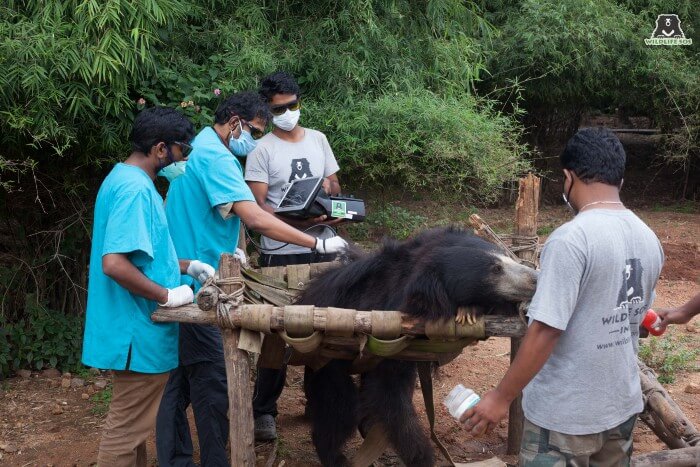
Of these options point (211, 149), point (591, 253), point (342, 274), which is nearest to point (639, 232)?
point (591, 253)

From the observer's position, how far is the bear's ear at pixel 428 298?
3090mm

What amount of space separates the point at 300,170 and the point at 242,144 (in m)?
0.59

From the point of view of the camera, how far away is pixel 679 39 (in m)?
10.8

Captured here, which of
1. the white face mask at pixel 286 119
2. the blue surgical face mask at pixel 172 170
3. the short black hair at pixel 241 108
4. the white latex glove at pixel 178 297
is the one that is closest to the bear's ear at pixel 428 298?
the white latex glove at pixel 178 297

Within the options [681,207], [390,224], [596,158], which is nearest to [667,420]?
[596,158]

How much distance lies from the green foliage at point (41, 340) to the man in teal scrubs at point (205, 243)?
7.59 feet

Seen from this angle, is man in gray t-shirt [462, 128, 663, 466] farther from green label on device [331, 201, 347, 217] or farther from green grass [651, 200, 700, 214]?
green grass [651, 200, 700, 214]

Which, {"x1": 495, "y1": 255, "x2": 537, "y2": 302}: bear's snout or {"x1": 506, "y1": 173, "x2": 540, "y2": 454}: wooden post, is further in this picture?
{"x1": 506, "y1": 173, "x2": 540, "y2": 454}: wooden post

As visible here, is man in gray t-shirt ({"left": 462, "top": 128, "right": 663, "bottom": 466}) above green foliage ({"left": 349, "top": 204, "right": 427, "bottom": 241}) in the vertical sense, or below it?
above

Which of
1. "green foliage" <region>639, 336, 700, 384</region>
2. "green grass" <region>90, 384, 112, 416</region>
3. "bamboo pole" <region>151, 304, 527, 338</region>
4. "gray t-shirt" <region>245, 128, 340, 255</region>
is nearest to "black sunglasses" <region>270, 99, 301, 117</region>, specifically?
"gray t-shirt" <region>245, 128, 340, 255</region>

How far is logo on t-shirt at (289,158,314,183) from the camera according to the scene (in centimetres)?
476

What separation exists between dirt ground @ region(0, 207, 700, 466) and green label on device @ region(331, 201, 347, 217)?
1147mm

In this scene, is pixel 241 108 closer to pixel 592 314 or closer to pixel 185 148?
pixel 185 148

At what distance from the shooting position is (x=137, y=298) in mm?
3389
